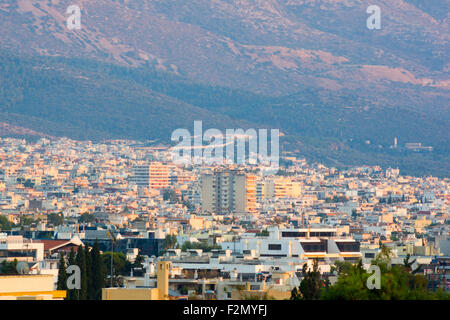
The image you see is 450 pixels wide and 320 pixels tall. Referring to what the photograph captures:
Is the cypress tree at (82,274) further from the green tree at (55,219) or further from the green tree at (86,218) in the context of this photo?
the green tree at (86,218)

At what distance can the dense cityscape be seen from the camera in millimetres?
32938

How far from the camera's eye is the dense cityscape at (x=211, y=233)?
108 feet

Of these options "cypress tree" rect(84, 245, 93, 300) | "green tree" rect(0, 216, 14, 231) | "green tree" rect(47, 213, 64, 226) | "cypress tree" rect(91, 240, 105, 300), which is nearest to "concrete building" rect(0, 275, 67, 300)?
"cypress tree" rect(84, 245, 93, 300)

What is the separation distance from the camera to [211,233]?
279ft

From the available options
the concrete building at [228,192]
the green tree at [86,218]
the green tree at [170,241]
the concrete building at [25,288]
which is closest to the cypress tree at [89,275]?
the concrete building at [25,288]

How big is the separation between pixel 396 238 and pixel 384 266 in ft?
203

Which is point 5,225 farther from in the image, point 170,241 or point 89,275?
→ point 89,275

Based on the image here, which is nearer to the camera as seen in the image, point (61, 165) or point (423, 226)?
point (423, 226)

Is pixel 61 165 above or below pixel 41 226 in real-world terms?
above

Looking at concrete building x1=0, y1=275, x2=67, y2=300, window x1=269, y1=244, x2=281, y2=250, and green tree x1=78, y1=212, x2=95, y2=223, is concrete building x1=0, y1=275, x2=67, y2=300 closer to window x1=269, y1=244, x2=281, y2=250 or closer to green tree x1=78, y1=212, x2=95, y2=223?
window x1=269, y1=244, x2=281, y2=250
